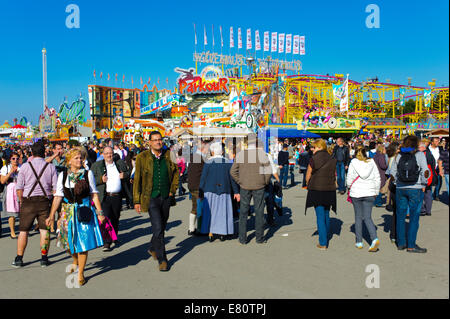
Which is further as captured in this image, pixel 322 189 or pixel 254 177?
pixel 254 177

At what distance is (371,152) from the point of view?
33.6ft

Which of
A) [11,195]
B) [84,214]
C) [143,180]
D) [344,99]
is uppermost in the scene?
[344,99]

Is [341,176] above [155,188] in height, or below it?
below

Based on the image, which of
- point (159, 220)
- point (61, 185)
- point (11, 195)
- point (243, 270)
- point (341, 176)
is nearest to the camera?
point (61, 185)

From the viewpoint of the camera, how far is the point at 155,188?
16.3 ft

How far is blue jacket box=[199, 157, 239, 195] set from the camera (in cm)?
634

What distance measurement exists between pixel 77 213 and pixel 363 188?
13.1 feet

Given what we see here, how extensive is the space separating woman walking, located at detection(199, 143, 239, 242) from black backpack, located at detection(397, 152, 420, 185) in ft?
8.31

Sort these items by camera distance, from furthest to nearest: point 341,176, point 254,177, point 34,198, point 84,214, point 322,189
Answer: point 341,176, point 254,177, point 322,189, point 34,198, point 84,214

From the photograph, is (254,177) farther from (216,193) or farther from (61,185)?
(61,185)

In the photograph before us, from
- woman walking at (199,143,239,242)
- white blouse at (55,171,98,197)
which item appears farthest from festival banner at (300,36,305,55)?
white blouse at (55,171,98,197)

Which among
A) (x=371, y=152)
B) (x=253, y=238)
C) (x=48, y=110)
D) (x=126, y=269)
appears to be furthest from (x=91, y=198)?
(x=48, y=110)

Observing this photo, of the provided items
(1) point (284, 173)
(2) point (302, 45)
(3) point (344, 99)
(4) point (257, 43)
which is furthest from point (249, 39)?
(1) point (284, 173)
